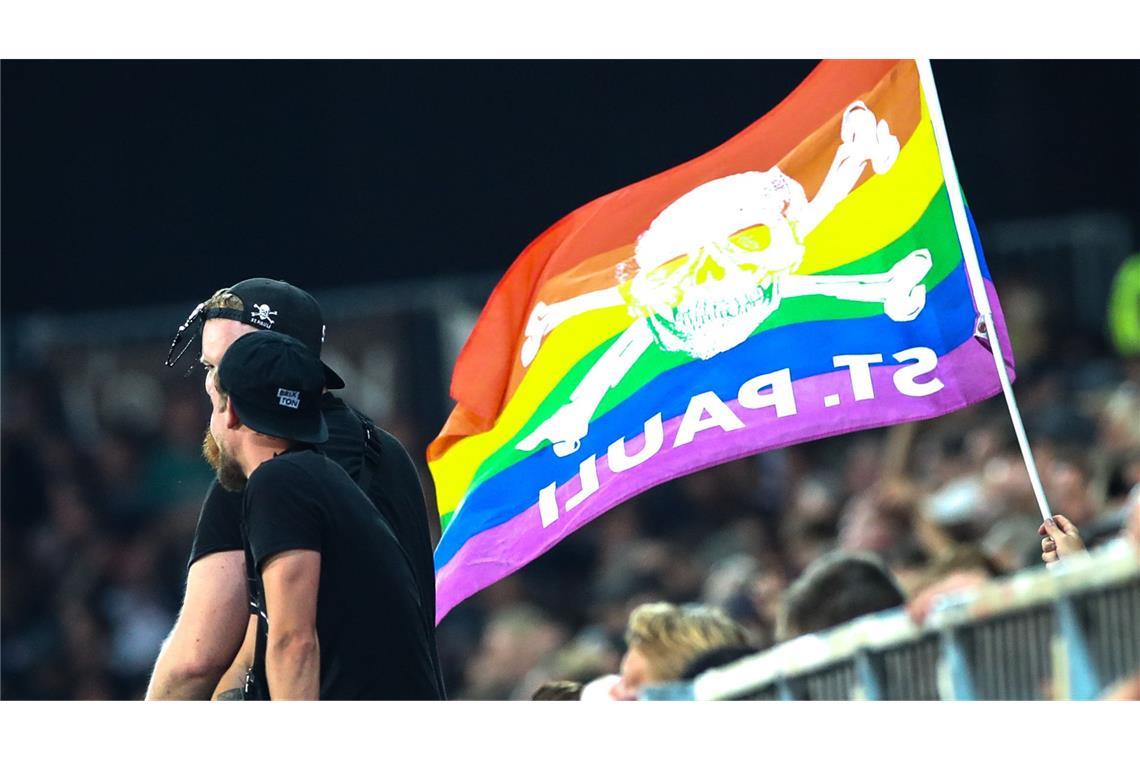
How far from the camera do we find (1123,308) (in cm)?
1052

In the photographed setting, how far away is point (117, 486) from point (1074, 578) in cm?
868

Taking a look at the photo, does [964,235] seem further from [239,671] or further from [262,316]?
[239,671]

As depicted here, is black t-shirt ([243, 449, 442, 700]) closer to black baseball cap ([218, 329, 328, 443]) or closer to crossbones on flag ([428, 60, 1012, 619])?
black baseball cap ([218, 329, 328, 443])

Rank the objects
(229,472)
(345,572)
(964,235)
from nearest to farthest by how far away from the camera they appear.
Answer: (345,572) → (229,472) → (964,235)

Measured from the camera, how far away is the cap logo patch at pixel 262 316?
468cm

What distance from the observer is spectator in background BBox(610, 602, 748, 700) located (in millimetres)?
5383

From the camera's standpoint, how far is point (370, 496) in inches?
181

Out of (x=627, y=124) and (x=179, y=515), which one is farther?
(x=627, y=124)

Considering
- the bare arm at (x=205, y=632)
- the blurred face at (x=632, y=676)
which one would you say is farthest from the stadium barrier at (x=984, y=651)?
the bare arm at (x=205, y=632)

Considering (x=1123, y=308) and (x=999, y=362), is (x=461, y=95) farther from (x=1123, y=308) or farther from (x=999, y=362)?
(x=999, y=362)

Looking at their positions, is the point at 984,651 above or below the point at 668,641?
below

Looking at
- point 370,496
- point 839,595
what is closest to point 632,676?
point 839,595

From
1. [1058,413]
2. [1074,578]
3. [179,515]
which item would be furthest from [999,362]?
[179,515]

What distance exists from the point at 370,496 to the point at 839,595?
1.57 meters
